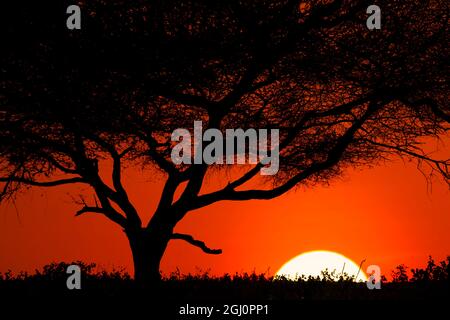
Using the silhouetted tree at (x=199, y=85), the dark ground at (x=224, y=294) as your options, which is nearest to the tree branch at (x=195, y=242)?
the silhouetted tree at (x=199, y=85)

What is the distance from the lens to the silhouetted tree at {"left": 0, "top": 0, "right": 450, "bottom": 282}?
15078 millimetres

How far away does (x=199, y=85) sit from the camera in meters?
17.0

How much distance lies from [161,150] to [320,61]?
5.67 meters

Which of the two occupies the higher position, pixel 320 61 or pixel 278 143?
pixel 320 61

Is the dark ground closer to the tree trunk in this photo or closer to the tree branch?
the tree trunk

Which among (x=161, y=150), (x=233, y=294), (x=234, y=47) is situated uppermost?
(x=234, y=47)

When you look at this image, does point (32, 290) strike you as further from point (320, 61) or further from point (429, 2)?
point (429, 2)

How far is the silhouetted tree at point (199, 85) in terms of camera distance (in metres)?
15.1

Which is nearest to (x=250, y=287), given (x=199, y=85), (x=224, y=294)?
(x=224, y=294)

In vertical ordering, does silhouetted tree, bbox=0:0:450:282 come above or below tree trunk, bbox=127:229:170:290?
above

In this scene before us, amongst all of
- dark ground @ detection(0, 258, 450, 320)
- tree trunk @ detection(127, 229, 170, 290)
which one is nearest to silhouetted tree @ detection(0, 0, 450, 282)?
tree trunk @ detection(127, 229, 170, 290)

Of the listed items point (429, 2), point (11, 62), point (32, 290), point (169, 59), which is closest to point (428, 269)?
point (429, 2)

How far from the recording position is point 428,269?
683 inches

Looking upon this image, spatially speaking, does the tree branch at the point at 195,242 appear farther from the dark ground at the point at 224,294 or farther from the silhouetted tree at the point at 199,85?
the dark ground at the point at 224,294
